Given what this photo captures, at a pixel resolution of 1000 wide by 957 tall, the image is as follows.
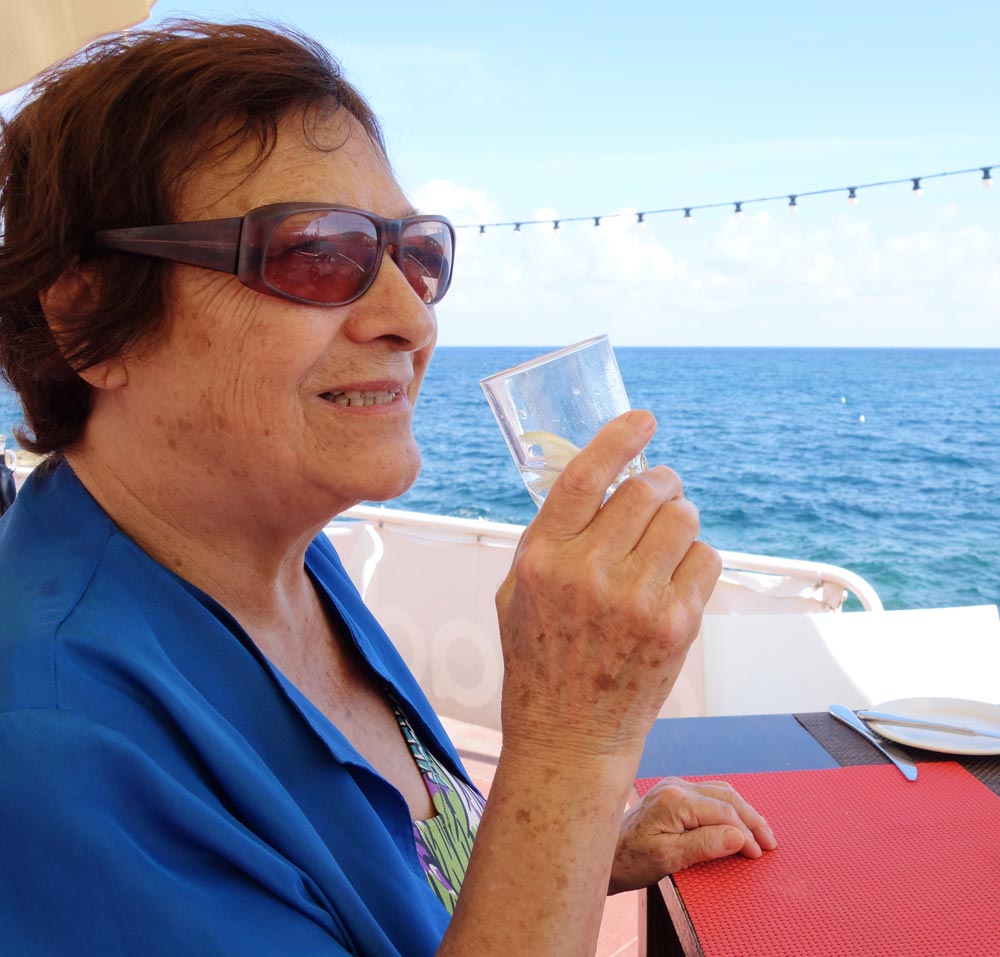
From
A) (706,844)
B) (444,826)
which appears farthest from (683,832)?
(444,826)

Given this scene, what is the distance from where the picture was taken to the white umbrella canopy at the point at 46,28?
6.10ft

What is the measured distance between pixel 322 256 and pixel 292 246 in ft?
0.12

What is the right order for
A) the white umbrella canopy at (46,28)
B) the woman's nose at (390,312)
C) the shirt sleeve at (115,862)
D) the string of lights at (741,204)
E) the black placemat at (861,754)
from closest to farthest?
the shirt sleeve at (115,862) < the woman's nose at (390,312) < the black placemat at (861,754) < the white umbrella canopy at (46,28) < the string of lights at (741,204)

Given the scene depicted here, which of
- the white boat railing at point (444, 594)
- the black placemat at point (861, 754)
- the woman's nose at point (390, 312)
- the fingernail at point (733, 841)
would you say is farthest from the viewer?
the white boat railing at point (444, 594)

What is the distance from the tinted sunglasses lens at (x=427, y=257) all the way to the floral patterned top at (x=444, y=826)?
0.61m

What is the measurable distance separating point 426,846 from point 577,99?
203ft

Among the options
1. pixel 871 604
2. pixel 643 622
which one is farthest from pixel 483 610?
pixel 643 622

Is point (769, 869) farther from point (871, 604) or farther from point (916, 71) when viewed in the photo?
point (916, 71)

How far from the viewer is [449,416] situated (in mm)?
50031

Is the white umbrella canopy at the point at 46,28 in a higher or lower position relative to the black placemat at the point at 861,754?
higher

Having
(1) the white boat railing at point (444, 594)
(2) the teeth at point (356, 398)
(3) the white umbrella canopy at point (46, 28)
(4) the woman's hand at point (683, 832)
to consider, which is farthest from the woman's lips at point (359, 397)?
(1) the white boat railing at point (444, 594)

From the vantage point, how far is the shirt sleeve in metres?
0.64

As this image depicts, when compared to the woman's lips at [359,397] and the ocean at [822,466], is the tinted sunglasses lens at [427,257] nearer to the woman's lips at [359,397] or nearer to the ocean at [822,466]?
the woman's lips at [359,397]

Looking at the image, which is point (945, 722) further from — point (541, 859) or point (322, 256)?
point (322, 256)
